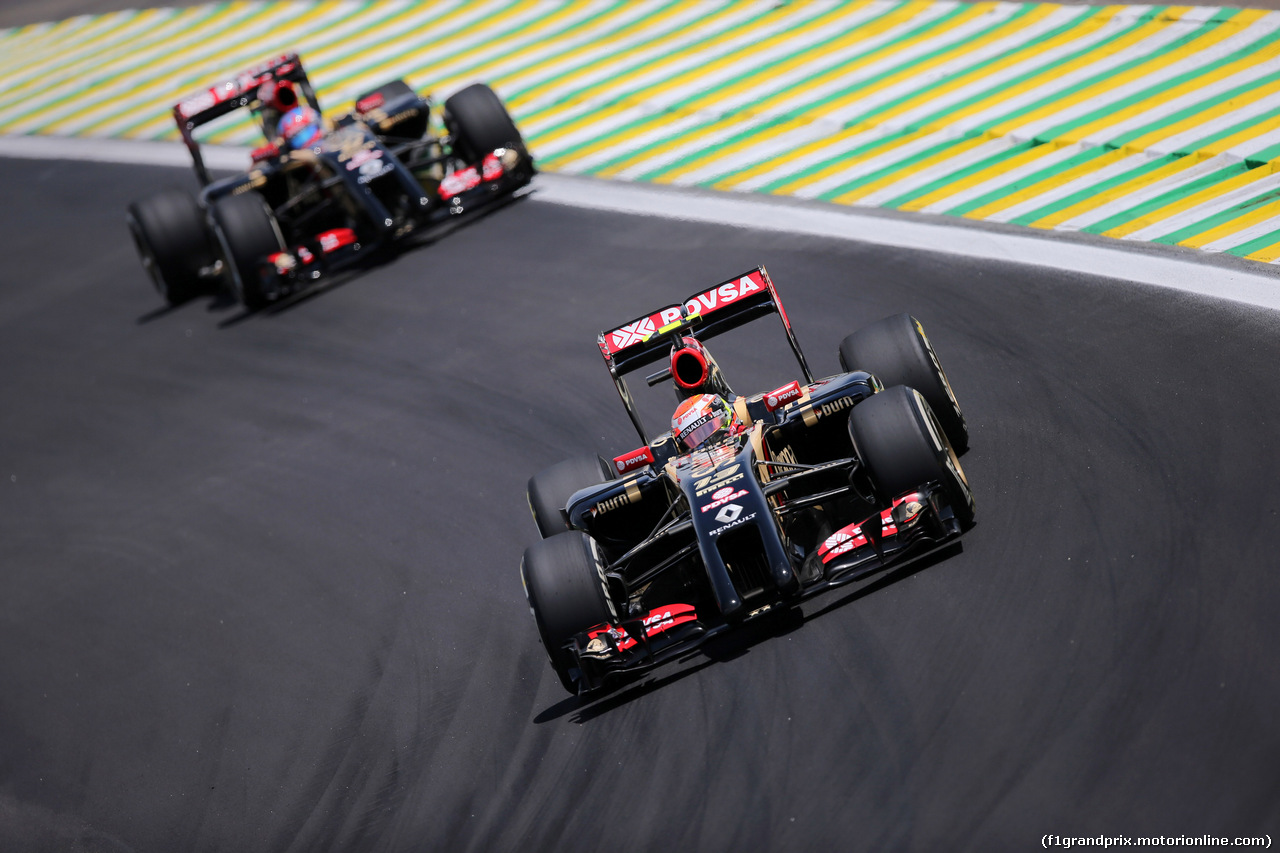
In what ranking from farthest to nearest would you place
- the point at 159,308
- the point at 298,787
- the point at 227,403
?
the point at 159,308
the point at 227,403
the point at 298,787

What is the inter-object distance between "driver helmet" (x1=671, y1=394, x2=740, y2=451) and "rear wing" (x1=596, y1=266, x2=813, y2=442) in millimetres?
499

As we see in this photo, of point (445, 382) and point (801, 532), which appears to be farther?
point (445, 382)

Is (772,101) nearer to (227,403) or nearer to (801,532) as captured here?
(227,403)

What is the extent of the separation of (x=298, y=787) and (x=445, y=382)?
562 centimetres

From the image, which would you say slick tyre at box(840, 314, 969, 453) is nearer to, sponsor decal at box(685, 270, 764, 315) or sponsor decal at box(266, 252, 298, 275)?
sponsor decal at box(685, 270, 764, 315)

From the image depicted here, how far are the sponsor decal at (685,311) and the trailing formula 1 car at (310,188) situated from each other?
22.9ft

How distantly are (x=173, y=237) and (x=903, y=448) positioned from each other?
11611 mm

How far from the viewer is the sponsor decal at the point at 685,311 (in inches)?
404

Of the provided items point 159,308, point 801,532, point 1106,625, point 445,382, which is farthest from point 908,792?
point 159,308

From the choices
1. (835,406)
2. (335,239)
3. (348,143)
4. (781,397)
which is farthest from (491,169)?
(835,406)

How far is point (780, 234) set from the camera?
1539cm

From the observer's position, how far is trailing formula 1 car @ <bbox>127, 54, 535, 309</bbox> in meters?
16.7

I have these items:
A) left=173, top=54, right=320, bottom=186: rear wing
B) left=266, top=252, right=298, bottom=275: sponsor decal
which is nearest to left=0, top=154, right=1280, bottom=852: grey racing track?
left=266, top=252, right=298, bottom=275: sponsor decal

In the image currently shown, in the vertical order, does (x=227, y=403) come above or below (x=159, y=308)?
below
